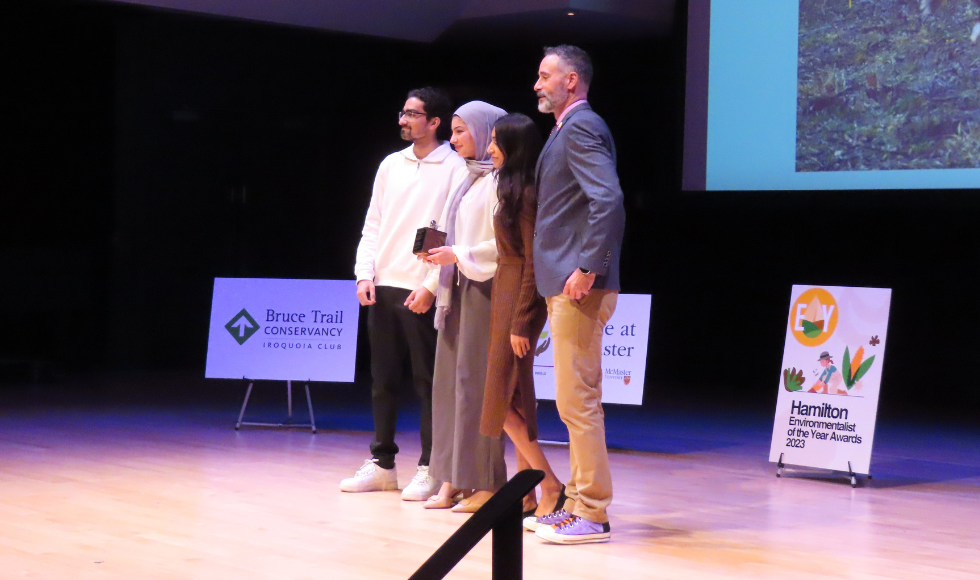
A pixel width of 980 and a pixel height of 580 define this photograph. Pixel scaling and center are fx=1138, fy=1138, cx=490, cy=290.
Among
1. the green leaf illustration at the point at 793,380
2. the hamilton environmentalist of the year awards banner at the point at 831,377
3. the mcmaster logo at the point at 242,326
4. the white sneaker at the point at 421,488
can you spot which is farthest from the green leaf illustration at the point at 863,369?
the mcmaster logo at the point at 242,326

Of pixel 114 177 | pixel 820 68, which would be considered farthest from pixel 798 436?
pixel 114 177

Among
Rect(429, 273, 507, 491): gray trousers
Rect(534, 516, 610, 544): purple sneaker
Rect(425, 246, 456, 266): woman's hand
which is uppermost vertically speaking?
Rect(425, 246, 456, 266): woman's hand

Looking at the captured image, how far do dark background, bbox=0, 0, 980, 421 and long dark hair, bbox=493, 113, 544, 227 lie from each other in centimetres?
423

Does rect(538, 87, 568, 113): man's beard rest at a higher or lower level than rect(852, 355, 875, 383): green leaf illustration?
higher

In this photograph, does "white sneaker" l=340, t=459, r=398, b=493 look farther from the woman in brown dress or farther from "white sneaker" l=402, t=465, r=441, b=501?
the woman in brown dress

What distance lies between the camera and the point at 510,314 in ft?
11.8

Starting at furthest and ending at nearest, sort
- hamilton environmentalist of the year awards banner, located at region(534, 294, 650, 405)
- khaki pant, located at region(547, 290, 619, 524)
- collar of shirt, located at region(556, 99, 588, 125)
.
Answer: hamilton environmentalist of the year awards banner, located at region(534, 294, 650, 405)
collar of shirt, located at region(556, 99, 588, 125)
khaki pant, located at region(547, 290, 619, 524)

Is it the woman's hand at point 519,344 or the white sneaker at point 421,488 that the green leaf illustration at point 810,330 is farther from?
the woman's hand at point 519,344

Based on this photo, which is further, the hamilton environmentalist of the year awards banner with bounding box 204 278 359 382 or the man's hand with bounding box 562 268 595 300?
the hamilton environmentalist of the year awards banner with bounding box 204 278 359 382

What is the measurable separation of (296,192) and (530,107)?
1941 mm

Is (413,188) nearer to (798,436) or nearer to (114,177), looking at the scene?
(798,436)

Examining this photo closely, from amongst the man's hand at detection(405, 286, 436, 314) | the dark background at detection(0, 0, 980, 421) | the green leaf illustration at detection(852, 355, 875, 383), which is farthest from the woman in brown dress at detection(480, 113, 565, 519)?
the dark background at detection(0, 0, 980, 421)

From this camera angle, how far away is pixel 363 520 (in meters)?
3.81

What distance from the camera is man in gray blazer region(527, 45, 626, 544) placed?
11.0 feet
